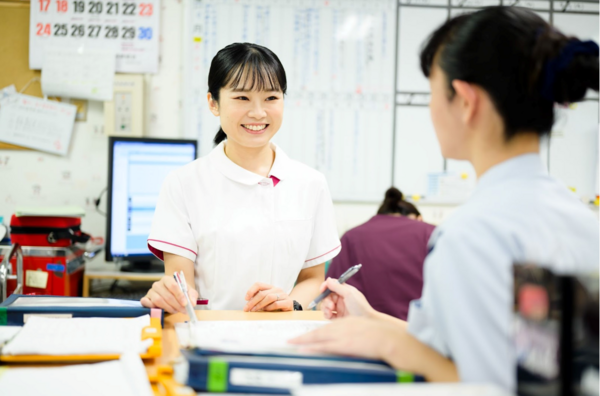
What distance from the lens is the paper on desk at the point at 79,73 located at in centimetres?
286

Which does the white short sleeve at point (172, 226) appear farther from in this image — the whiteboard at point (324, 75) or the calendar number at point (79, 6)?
the calendar number at point (79, 6)

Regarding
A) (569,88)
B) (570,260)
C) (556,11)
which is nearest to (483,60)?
(569,88)

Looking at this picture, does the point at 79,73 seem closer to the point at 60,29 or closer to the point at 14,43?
the point at 60,29

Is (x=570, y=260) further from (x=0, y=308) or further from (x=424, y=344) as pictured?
(x=0, y=308)

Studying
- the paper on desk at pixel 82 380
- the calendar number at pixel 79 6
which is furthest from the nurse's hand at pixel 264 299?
the calendar number at pixel 79 6

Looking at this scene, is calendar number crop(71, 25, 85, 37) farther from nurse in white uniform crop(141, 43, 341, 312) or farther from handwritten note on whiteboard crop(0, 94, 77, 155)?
nurse in white uniform crop(141, 43, 341, 312)

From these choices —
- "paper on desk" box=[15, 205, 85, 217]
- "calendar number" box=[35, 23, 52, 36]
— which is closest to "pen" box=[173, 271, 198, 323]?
"paper on desk" box=[15, 205, 85, 217]

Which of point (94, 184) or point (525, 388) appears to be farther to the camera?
point (94, 184)

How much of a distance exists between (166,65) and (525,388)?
283cm

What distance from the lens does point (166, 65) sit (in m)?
2.99

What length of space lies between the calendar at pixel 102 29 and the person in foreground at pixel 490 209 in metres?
2.47

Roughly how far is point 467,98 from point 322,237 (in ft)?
2.98

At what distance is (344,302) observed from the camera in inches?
40.8

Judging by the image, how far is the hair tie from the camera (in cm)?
67
